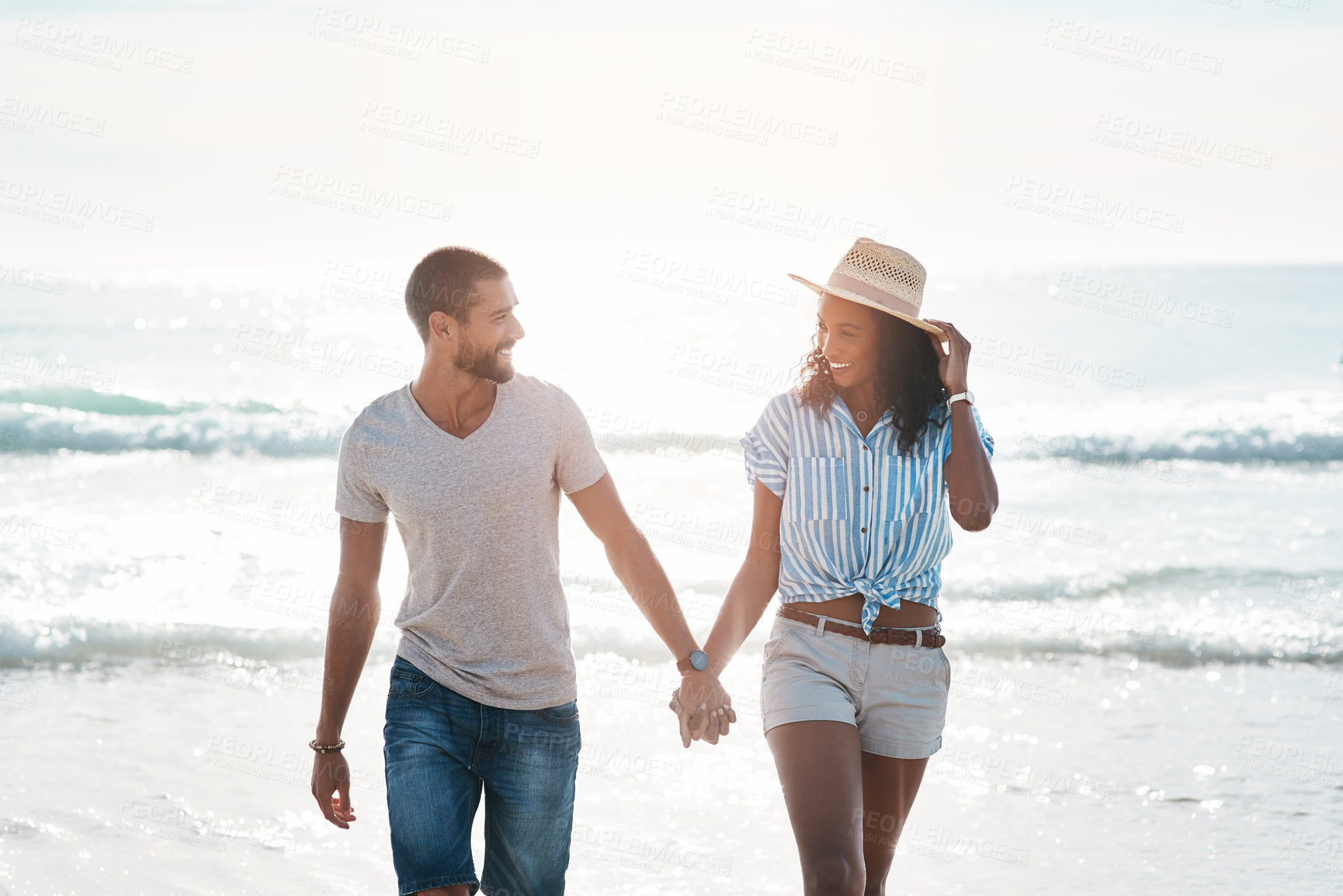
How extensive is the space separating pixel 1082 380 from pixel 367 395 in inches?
708

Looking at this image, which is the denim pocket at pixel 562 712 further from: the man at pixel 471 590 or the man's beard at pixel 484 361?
the man's beard at pixel 484 361

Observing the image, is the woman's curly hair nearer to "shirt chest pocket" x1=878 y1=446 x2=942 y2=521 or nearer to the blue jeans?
"shirt chest pocket" x1=878 y1=446 x2=942 y2=521

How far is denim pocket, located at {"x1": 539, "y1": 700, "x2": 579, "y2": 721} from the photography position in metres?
3.14

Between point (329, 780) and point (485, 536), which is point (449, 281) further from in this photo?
point (329, 780)

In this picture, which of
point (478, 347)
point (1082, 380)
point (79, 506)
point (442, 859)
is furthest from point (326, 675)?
point (1082, 380)

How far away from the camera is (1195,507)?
14906 millimetres

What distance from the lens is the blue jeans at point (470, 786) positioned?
3039mm

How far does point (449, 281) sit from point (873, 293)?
45.1 inches

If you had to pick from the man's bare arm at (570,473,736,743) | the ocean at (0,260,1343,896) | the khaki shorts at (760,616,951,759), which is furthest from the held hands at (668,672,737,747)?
the ocean at (0,260,1343,896)

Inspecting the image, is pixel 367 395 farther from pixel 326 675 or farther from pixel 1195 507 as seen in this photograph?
pixel 326 675

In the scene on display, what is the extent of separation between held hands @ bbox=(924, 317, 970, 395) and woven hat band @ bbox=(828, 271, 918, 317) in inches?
3.6

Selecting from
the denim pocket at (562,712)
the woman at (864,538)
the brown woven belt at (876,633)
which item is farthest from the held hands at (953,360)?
the denim pocket at (562,712)

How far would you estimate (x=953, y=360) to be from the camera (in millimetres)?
3385

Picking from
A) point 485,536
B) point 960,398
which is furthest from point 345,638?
point 960,398
